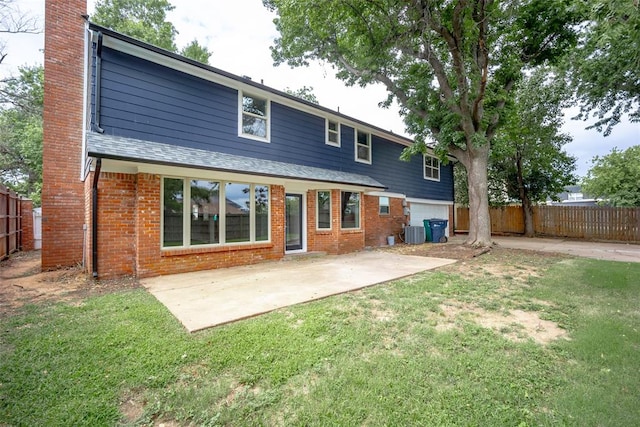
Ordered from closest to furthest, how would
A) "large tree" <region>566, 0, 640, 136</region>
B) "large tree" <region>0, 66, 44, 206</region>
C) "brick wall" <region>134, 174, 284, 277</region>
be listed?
"brick wall" <region>134, 174, 284, 277</region>
"large tree" <region>566, 0, 640, 136</region>
"large tree" <region>0, 66, 44, 206</region>

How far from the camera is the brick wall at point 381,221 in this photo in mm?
12625

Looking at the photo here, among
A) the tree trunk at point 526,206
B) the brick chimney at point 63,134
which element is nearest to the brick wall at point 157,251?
the brick chimney at point 63,134

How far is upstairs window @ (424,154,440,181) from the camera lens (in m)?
16.7

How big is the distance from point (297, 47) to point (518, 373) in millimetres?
→ 12547

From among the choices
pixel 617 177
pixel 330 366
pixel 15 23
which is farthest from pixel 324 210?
pixel 617 177

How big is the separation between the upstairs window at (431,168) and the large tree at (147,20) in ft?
54.4

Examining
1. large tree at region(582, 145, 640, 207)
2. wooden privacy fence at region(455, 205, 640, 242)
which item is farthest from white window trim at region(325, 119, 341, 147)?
large tree at region(582, 145, 640, 207)

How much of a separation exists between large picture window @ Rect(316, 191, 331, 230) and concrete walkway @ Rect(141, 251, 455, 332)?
6.73 feet

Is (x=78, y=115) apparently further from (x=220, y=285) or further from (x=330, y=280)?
(x=330, y=280)

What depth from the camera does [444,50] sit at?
10406mm

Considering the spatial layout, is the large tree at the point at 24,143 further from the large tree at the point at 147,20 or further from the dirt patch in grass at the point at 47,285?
the dirt patch in grass at the point at 47,285

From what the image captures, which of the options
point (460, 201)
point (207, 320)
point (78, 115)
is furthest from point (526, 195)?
point (78, 115)

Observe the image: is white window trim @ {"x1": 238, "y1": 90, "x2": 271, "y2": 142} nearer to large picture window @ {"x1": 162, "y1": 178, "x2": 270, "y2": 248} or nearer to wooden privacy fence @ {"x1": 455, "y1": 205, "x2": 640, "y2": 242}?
large picture window @ {"x1": 162, "y1": 178, "x2": 270, "y2": 248}

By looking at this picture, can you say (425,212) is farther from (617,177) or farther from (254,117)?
(617,177)
